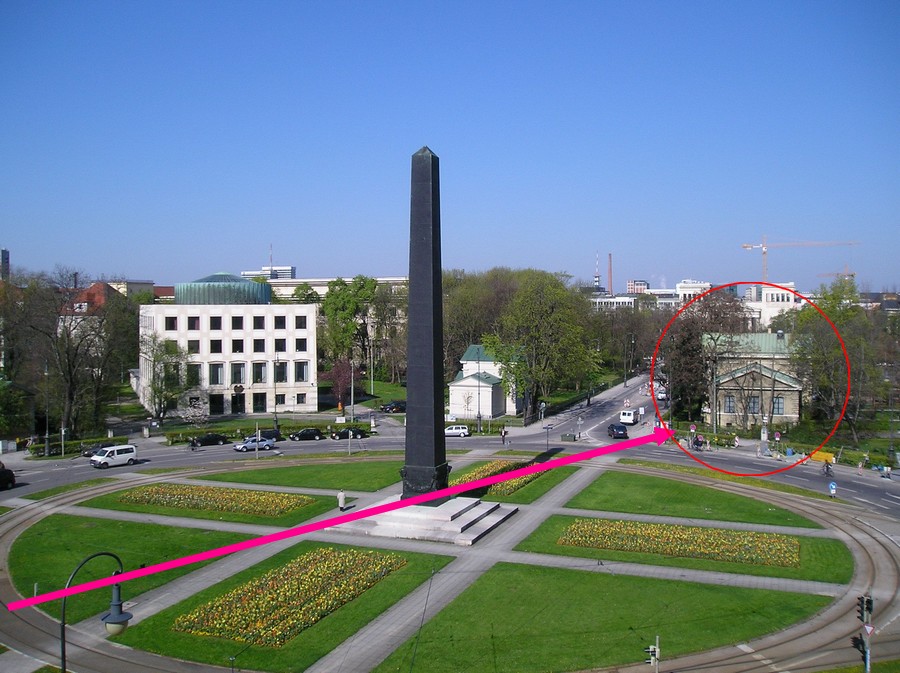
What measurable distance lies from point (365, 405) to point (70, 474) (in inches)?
1492

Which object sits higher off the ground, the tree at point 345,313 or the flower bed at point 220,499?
the tree at point 345,313

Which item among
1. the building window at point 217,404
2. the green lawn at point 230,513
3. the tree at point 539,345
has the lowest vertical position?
the green lawn at point 230,513

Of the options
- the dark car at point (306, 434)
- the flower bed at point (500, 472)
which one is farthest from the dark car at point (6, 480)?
the flower bed at point (500, 472)

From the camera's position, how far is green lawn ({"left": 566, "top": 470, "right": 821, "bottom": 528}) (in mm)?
33750

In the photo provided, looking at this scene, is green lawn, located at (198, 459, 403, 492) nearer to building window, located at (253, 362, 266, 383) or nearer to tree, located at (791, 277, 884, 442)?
building window, located at (253, 362, 266, 383)

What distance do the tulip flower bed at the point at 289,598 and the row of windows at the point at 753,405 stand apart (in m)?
43.9

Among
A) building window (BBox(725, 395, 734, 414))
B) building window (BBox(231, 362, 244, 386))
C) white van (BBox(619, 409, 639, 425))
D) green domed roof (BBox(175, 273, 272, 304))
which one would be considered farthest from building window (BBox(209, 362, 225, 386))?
building window (BBox(725, 395, 734, 414))

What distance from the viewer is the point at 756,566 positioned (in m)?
26.4

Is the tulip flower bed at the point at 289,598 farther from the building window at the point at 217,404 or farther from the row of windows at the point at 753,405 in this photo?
the building window at the point at 217,404

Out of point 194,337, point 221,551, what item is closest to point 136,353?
point 194,337

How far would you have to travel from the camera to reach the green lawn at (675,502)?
33750 mm

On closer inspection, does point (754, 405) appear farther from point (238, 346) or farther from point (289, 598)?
point (289, 598)

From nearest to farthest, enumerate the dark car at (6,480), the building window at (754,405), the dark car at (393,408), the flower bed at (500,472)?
the flower bed at (500,472) → the dark car at (6,480) → the building window at (754,405) → the dark car at (393,408)

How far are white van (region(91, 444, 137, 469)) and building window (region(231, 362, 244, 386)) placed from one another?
2438 cm
